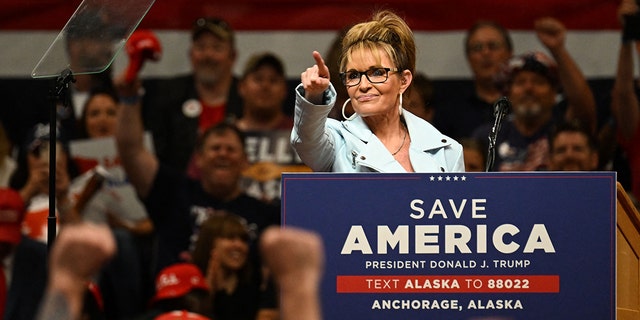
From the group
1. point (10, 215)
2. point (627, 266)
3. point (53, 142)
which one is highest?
point (53, 142)

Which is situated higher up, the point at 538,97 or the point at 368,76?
the point at 538,97

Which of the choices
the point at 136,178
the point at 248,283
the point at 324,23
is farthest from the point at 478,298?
the point at 324,23

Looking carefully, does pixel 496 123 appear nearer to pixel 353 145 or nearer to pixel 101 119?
pixel 353 145

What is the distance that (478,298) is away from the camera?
11.9 ft

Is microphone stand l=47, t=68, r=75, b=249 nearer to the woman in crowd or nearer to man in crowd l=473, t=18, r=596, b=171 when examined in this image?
the woman in crowd

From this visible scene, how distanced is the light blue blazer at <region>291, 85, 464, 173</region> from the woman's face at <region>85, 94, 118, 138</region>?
285 centimetres

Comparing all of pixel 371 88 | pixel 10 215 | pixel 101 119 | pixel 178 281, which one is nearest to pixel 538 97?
pixel 178 281

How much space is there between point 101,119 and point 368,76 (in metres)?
3.01

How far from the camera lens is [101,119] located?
22.1 feet

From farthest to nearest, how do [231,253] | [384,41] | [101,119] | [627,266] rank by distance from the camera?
[101,119], [231,253], [384,41], [627,266]

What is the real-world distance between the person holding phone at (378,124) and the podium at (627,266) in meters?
0.57

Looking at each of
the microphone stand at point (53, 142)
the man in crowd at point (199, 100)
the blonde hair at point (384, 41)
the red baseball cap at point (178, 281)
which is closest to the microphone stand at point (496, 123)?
the blonde hair at point (384, 41)

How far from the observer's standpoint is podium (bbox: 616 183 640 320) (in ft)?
12.6

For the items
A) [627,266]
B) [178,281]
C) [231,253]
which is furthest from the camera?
[231,253]
